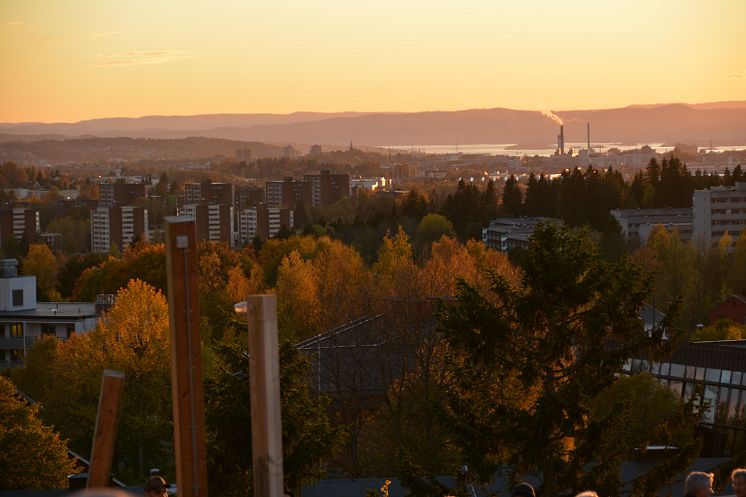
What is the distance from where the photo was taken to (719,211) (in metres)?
115

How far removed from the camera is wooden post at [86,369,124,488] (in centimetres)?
1194

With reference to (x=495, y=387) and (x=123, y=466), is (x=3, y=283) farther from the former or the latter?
(x=495, y=387)

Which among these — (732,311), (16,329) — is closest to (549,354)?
(16,329)

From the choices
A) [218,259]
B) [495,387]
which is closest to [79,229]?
[218,259]

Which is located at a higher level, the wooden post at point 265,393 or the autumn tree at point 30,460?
the wooden post at point 265,393

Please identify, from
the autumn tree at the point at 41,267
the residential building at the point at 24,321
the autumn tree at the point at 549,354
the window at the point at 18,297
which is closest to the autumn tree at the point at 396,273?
the residential building at the point at 24,321

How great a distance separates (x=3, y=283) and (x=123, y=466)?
28342 millimetres

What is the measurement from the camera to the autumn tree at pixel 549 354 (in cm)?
1998

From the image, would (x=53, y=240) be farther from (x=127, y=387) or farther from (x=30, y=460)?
(x=30, y=460)

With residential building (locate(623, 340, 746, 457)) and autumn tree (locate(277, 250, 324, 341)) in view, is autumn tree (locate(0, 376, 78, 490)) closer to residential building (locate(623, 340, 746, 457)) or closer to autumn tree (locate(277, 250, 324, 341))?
residential building (locate(623, 340, 746, 457))

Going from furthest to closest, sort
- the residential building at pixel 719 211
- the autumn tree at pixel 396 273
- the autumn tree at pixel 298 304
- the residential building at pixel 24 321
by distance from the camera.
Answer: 1. the residential building at pixel 719 211
2. the residential building at pixel 24 321
3. the autumn tree at pixel 298 304
4. the autumn tree at pixel 396 273

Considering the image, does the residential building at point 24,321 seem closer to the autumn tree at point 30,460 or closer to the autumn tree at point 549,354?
the autumn tree at point 30,460

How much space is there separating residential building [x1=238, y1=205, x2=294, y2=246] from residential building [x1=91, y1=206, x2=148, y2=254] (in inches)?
546

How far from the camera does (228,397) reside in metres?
19.8
